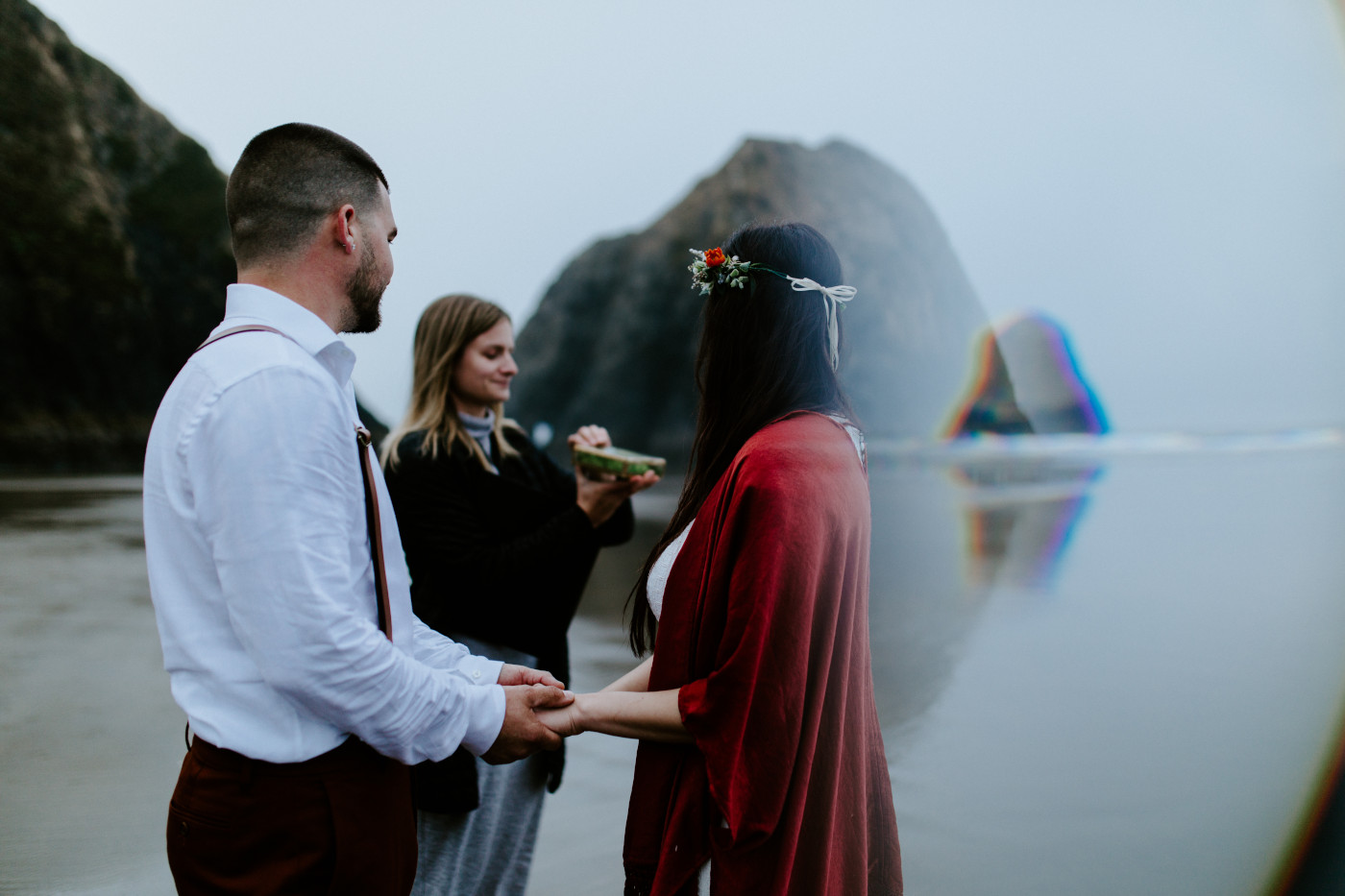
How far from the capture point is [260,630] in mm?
1277

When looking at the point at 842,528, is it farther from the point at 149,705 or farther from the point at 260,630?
the point at 149,705

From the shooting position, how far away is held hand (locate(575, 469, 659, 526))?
9.05 feet

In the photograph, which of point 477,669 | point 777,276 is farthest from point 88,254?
point 777,276

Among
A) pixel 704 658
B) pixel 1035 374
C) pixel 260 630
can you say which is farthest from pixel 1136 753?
pixel 1035 374

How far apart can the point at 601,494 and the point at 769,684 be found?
1418mm

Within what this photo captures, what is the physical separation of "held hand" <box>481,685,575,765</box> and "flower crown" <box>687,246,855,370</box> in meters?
1.07

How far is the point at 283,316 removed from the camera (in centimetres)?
148

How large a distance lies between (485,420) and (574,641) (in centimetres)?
557

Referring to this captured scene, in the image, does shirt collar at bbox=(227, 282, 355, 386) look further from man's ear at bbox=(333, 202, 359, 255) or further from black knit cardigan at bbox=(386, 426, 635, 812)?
black knit cardigan at bbox=(386, 426, 635, 812)

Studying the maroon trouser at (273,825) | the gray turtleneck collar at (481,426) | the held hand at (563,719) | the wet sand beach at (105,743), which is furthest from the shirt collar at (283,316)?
the wet sand beach at (105,743)

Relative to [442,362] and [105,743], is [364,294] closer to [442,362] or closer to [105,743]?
[442,362]

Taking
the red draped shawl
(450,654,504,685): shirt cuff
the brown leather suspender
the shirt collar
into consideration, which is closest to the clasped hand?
(450,654,504,685): shirt cuff

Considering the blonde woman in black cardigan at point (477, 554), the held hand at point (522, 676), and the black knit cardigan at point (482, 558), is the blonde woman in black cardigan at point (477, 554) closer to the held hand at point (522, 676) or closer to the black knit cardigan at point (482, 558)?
the black knit cardigan at point (482, 558)

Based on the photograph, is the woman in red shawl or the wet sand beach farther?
the wet sand beach
